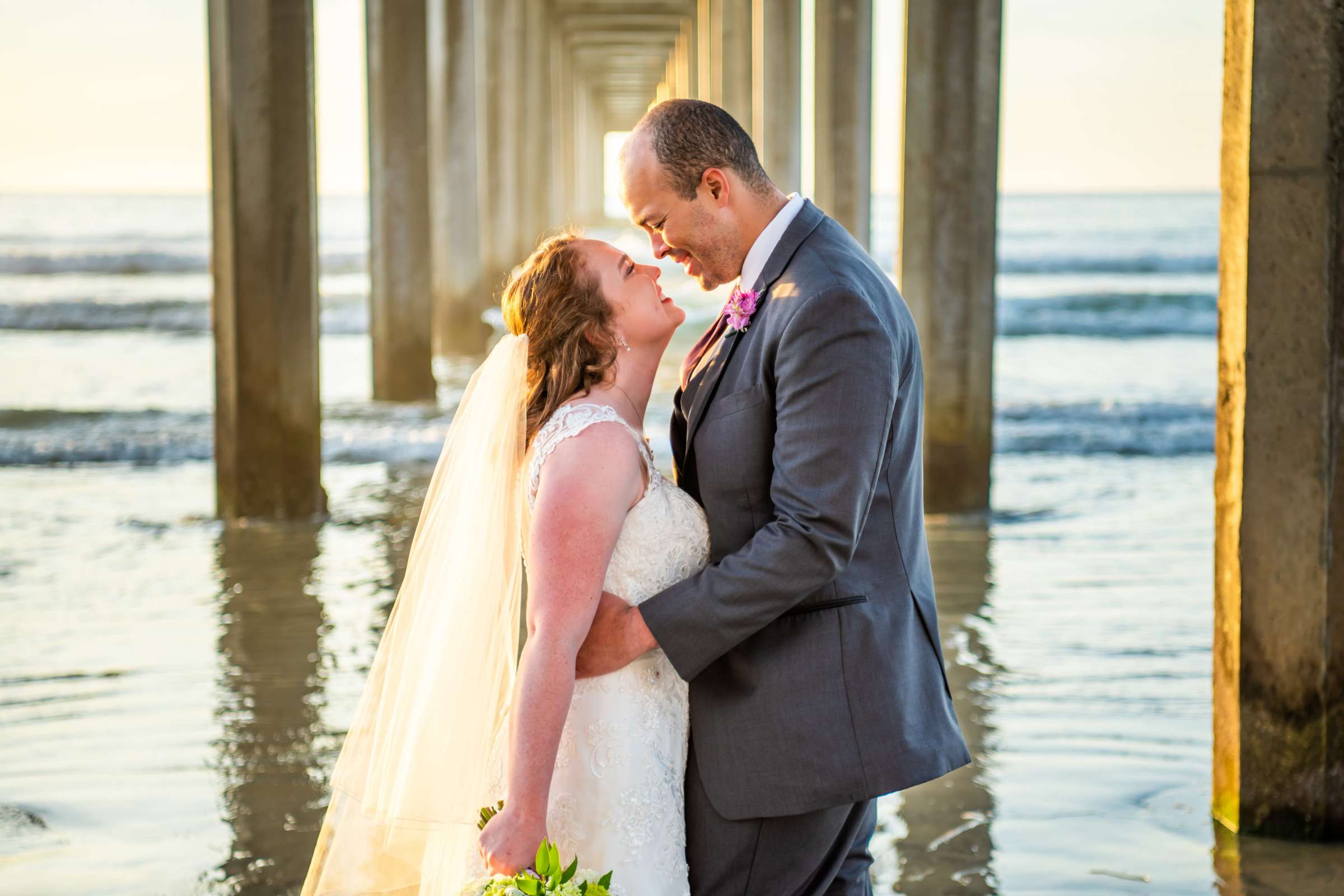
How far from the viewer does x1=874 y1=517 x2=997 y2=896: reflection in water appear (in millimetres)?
3232

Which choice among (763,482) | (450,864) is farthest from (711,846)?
(763,482)

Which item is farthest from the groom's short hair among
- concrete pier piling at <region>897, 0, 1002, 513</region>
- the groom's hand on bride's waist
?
concrete pier piling at <region>897, 0, 1002, 513</region>

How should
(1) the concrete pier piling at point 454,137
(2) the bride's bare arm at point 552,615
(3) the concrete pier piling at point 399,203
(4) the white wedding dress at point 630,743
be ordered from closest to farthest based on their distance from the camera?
1. (2) the bride's bare arm at point 552,615
2. (4) the white wedding dress at point 630,743
3. (3) the concrete pier piling at point 399,203
4. (1) the concrete pier piling at point 454,137

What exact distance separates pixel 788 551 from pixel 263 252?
5.62m

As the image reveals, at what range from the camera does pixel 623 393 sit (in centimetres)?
224

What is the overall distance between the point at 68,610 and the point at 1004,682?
3671 mm

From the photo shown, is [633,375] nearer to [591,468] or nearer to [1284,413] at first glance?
[591,468]

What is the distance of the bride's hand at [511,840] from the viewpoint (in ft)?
6.54

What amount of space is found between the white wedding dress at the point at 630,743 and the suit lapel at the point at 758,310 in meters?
0.11

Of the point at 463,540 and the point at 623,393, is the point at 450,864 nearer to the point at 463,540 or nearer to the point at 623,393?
the point at 463,540

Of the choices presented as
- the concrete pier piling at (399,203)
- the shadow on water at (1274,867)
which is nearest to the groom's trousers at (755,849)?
the shadow on water at (1274,867)

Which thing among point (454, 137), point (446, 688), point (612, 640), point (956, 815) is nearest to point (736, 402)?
point (612, 640)

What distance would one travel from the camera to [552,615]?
2031 millimetres

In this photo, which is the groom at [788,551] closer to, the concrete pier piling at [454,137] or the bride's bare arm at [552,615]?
the bride's bare arm at [552,615]
